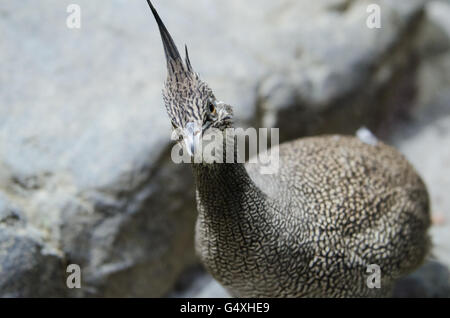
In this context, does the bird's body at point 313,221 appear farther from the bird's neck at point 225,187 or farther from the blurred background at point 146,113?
the blurred background at point 146,113

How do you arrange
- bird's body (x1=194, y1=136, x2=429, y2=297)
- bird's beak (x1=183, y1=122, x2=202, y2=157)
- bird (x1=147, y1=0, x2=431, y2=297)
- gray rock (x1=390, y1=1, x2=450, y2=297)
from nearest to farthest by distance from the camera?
1. bird's beak (x1=183, y1=122, x2=202, y2=157)
2. bird (x1=147, y1=0, x2=431, y2=297)
3. bird's body (x1=194, y1=136, x2=429, y2=297)
4. gray rock (x1=390, y1=1, x2=450, y2=297)

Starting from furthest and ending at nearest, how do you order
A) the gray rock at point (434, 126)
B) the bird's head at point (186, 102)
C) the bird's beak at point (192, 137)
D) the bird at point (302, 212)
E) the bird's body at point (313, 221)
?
1. the gray rock at point (434, 126)
2. the bird's body at point (313, 221)
3. the bird at point (302, 212)
4. the bird's head at point (186, 102)
5. the bird's beak at point (192, 137)

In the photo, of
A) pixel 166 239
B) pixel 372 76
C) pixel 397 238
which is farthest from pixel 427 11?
pixel 166 239

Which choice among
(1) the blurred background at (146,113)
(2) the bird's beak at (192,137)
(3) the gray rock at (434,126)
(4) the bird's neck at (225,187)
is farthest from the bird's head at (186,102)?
(3) the gray rock at (434,126)

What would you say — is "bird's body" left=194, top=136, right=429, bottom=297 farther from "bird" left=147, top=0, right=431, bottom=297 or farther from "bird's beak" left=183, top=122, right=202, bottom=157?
"bird's beak" left=183, top=122, right=202, bottom=157

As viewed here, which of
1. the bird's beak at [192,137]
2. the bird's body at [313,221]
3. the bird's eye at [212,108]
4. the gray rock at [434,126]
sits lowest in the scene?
the bird's body at [313,221]

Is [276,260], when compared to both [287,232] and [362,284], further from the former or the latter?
[362,284]

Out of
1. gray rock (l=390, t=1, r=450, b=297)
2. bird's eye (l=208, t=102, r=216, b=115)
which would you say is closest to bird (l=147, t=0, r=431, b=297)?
bird's eye (l=208, t=102, r=216, b=115)

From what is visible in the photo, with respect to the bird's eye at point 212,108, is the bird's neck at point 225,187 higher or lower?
lower
